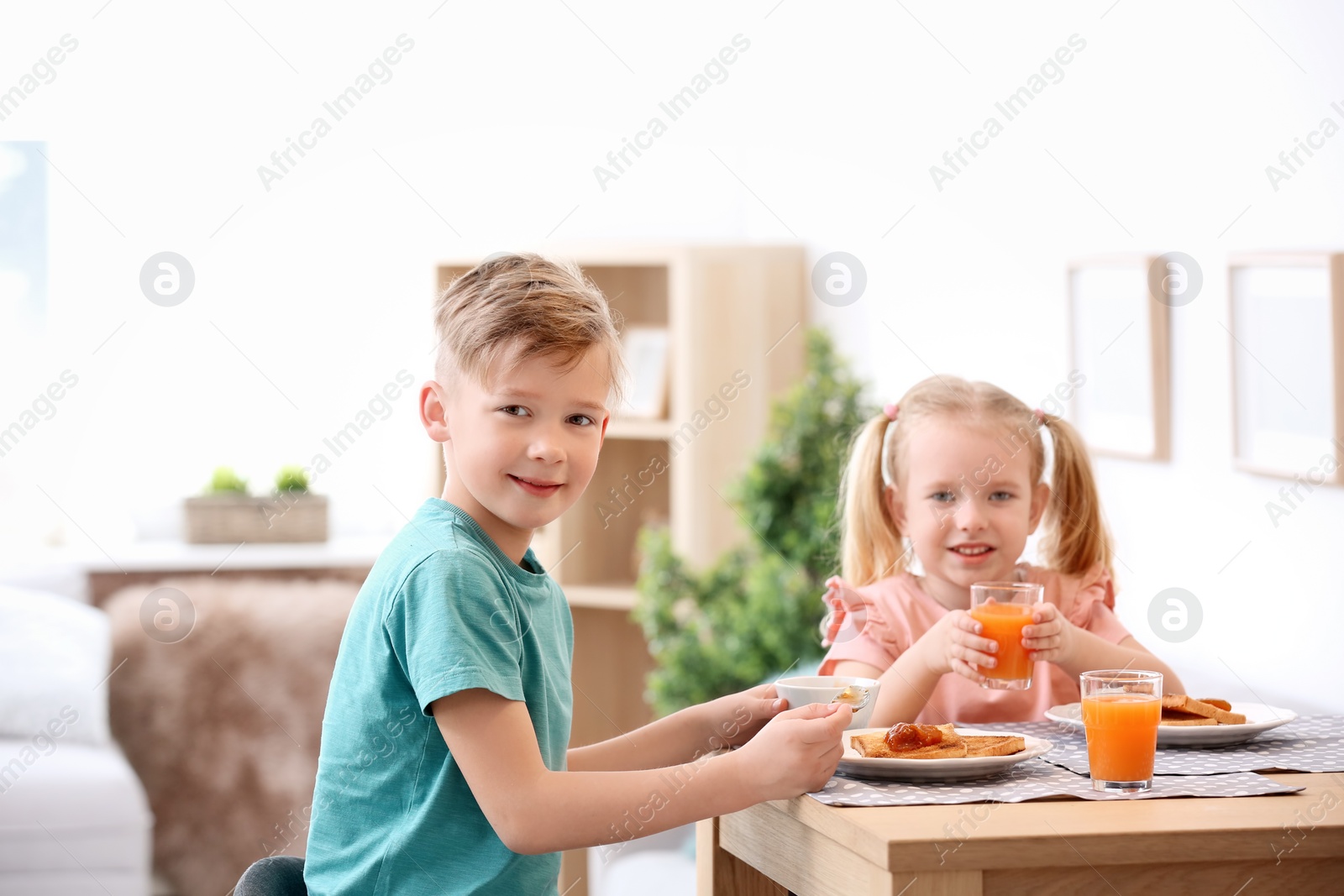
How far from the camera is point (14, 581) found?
3.41 metres

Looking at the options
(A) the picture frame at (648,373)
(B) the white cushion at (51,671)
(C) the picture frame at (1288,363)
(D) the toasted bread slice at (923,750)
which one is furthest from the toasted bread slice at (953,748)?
(B) the white cushion at (51,671)

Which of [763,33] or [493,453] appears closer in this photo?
[493,453]

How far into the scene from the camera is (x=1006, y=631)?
1378 millimetres

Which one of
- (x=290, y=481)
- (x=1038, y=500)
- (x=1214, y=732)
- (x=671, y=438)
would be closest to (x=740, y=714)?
(x=1214, y=732)

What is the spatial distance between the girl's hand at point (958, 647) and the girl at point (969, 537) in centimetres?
7

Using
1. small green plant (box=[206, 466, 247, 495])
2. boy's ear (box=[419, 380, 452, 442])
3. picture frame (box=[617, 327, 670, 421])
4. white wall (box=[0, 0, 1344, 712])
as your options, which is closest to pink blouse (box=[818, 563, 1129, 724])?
boy's ear (box=[419, 380, 452, 442])

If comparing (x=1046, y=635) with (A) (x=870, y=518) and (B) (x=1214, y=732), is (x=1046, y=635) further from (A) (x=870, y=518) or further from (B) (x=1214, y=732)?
(A) (x=870, y=518)

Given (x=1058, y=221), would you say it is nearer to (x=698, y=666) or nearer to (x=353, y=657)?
(x=698, y=666)

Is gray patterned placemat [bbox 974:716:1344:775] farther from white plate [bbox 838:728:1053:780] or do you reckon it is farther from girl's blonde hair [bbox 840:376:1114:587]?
girl's blonde hair [bbox 840:376:1114:587]

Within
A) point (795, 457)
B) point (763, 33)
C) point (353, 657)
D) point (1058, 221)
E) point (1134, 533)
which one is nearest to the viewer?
point (353, 657)

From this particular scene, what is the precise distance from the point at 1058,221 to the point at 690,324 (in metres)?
1.30

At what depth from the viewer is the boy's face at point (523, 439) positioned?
1.21 m

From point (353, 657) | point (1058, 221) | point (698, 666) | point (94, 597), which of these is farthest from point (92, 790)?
point (1058, 221)

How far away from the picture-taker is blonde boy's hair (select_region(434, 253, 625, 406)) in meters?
1.22
